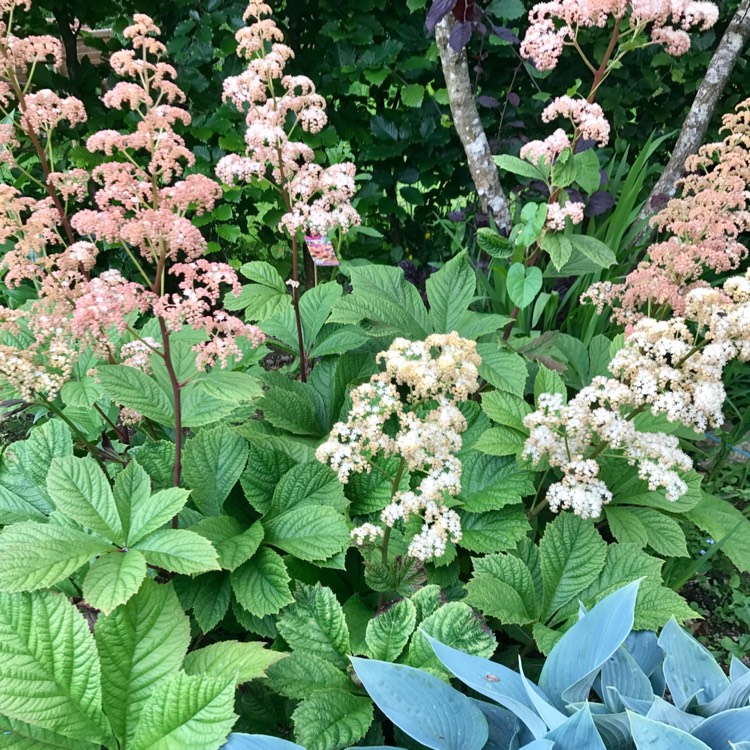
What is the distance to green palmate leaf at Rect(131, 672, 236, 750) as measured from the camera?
3.05ft

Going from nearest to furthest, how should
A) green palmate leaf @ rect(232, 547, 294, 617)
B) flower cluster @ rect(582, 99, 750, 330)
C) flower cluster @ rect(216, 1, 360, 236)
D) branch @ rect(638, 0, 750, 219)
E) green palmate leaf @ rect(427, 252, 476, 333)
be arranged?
1. green palmate leaf @ rect(232, 547, 294, 617)
2. flower cluster @ rect(216, 1, 360, 236)
3. flower cluster @ rect(582, 99, 750, 330)
4. green palmate leaf @ rect(427, 252, 476, 333)
5. branch @ rect(638, 0, 750, 219)

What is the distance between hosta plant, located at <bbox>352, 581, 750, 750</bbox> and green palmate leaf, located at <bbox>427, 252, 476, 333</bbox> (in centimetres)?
110

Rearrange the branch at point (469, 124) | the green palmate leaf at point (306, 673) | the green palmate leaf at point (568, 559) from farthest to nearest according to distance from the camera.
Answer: the branch at point (469, 124)
the green palmate leaf at point (568, 559)
the green palmate leaf at point (306, 673)

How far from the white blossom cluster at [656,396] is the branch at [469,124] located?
1.35 meters

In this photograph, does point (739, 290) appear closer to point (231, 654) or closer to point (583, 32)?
point (231, 654)

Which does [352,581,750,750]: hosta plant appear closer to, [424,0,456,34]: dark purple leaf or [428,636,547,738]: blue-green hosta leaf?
[428,636,547,738]: blue-green hosta leaf

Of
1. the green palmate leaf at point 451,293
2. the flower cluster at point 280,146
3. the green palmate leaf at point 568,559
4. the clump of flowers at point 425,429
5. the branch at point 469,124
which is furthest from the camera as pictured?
the branch at point 469,124

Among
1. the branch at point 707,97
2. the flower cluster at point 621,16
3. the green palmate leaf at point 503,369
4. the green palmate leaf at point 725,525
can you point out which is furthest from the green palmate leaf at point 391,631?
the branch at point 707,97

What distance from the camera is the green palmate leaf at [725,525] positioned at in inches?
63.3

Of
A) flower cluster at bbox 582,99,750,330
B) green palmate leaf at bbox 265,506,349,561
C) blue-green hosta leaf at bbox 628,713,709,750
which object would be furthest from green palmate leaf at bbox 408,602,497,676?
flower cluster at bbox 582,99,750,330

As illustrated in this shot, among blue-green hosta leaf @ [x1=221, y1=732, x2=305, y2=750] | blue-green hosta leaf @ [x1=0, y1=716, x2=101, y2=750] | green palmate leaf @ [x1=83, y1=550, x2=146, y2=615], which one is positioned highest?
green palmate leaf @ [x1=83, y1=550, x2=146, y2=615]

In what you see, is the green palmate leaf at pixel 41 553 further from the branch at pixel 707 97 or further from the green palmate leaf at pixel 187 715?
the branch at pixel 707 97

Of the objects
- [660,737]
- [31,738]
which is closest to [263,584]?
[31,738]

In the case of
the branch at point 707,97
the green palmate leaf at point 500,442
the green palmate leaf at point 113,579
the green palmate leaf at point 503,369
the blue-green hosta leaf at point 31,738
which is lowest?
the blue-green hosta leaf at point 31,738
